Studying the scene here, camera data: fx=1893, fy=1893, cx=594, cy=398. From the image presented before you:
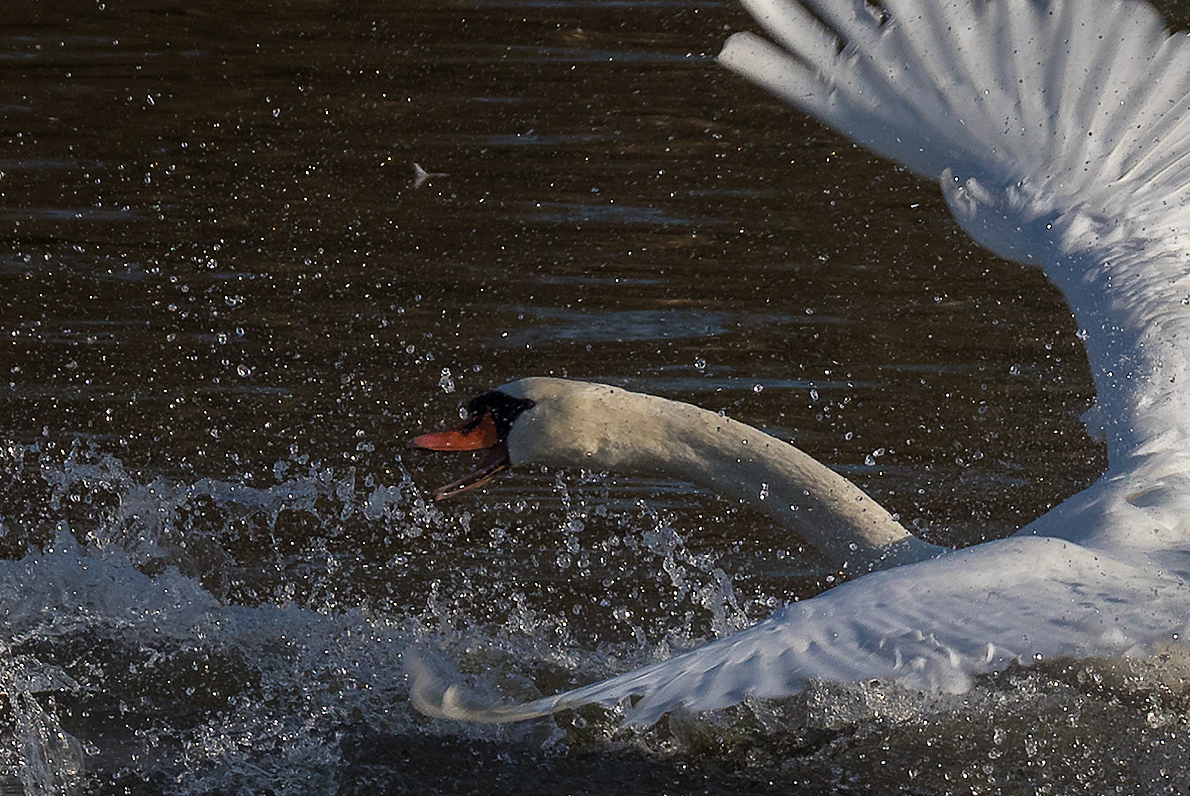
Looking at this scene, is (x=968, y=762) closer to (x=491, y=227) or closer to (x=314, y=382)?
(x=314, y=382)

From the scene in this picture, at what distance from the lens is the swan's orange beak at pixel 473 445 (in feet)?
16.0

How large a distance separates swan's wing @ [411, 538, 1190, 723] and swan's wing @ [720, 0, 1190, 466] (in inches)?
62.0

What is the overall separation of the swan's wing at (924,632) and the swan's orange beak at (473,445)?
1.15m

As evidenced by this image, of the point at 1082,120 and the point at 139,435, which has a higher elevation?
the point at 1082,120

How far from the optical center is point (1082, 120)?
5625 mm

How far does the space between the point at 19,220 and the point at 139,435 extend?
7.76 ft

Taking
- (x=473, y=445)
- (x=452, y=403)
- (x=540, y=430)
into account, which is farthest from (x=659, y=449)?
(x=452, y=403)

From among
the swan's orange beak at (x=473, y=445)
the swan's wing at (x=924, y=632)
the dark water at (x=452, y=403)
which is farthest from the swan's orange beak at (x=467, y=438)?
the swan's wing at (x=924, y=632)

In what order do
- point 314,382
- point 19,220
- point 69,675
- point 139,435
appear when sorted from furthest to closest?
point 19,220 → point 314,382 → point 139,435 → point 69,675

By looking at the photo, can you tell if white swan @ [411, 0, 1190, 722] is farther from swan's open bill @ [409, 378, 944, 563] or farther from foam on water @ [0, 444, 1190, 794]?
Result: foam on water @ [0, 444, 1190, 794]

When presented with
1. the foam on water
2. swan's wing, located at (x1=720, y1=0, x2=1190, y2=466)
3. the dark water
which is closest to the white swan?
swan's wing, located at (x1=720, y1=0, x2=1190, y2=466)

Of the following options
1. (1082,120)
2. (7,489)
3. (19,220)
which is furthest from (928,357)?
(19,220)

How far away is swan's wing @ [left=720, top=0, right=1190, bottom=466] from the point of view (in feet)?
17.4

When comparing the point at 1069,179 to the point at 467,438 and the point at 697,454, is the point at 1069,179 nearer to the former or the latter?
the point at 697,454
